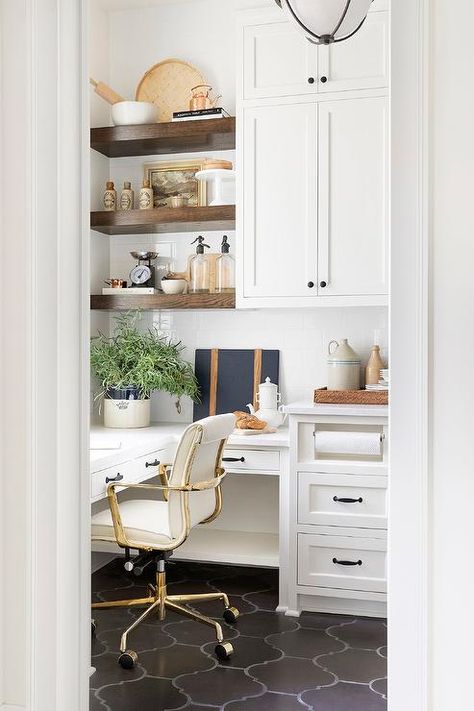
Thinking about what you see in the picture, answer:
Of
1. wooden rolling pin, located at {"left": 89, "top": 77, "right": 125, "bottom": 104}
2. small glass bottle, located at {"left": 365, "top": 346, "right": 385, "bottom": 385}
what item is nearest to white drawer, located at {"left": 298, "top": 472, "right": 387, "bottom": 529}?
small glass bottle, located at {"left": 365, "top": 346, "right": 385, "bottom": 385}

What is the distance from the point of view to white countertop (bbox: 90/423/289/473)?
10.6 feet

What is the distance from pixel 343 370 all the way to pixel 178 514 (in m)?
1.24

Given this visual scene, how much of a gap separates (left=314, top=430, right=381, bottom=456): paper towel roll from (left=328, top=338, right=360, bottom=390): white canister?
383 mm

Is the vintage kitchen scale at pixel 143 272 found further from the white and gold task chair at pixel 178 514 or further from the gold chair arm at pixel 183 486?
the gold chair arm at pixel 183 486

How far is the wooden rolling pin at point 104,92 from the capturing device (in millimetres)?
4098

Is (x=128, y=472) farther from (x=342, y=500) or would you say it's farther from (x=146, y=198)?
(x=146, y=198)

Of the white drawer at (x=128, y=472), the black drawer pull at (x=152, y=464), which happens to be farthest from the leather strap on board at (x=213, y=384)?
the black drawer pull at (x=152, y=464)
